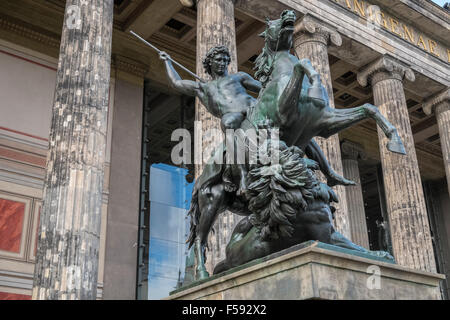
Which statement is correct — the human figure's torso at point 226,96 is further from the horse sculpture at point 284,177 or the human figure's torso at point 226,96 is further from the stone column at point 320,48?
the stone column at point 320,48

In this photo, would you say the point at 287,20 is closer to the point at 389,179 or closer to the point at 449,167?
the point at 389,179

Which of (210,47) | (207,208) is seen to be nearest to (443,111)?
(210,47)

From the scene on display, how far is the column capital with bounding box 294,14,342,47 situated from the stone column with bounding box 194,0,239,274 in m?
2.36

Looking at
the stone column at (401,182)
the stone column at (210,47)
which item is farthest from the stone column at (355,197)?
the stone column at (210,47)

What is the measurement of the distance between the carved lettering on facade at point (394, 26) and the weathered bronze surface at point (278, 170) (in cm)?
1163

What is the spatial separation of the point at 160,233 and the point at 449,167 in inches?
341

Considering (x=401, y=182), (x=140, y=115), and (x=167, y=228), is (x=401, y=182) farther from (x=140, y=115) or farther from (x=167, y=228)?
(x=140, y=115)

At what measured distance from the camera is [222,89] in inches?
177

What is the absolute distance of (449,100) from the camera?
673 inches

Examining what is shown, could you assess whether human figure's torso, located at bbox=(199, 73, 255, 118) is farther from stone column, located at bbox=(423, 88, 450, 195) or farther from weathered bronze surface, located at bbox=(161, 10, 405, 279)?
stone column, located at bbox=(423, 88, 450, 195)

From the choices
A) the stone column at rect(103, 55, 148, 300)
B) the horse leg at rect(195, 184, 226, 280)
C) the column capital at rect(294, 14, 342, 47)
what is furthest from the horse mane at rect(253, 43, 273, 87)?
the stone column at rect(103, 55, 148, 300)

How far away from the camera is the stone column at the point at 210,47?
9344mm

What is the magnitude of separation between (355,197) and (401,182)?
5.65m

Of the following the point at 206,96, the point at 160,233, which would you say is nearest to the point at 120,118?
the point at 160,233
